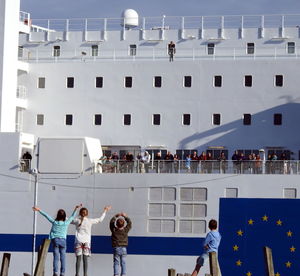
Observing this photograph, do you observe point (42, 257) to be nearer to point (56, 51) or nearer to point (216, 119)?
point (216, 119)

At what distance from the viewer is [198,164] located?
1179 inches

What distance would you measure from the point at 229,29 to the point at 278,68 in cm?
258

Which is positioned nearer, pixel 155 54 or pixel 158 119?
pixel 158 119

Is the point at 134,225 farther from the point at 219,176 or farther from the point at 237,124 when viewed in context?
the point at 237,124

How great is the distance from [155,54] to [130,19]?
8.48 ft

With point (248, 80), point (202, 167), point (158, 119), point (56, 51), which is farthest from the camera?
point (56, 51)

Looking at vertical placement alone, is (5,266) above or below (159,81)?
below

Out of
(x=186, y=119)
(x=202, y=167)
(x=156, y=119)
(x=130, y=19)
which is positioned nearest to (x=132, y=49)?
(x=130, y=19)

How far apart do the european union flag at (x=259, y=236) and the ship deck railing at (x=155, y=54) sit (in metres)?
6.11

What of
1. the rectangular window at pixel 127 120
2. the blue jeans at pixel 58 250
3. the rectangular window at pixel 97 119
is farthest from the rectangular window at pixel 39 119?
the blue jeans at pixel 58 250

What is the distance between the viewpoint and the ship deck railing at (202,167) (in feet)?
96.7

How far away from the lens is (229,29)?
33.7 meters

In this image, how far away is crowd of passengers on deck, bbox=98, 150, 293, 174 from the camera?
96.8 feet

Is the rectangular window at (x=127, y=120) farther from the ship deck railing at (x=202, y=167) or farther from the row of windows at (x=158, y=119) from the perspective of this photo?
the ship deck railing at (x=202, y=167)
